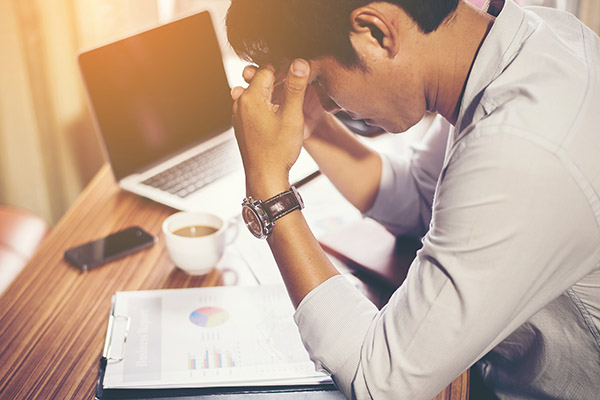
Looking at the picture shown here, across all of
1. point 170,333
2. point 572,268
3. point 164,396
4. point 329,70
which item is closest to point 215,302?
point 170,333

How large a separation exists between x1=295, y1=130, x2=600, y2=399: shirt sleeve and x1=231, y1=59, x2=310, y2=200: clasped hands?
223mm

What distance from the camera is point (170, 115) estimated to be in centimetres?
134

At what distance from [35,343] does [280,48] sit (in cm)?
53

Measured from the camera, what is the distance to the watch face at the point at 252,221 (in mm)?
818

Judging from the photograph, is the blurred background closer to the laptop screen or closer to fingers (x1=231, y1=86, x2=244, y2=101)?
the laptop screen

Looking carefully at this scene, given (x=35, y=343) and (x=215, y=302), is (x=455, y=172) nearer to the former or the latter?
(x=215, y=302)

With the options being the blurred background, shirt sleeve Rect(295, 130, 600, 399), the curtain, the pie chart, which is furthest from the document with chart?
the curtain

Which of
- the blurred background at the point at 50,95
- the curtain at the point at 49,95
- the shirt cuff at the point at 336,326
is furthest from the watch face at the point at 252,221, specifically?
the curtain at the point at 49,95

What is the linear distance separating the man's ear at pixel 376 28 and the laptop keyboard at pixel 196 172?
1.91ft

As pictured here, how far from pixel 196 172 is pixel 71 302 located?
1.43ft

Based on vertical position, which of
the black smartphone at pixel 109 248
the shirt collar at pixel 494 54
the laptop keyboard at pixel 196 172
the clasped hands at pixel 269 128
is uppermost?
the shirt collar at pixel 494 54

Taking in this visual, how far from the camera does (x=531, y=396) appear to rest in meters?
0.87

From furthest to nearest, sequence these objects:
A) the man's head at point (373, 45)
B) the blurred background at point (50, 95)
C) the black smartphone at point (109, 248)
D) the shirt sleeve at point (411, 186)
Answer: the blurred background at point (50, 95) < the shirt sleeve at point (411, 186) < the black smartphone at point (109, 248) < the man's head at point (373, 45)

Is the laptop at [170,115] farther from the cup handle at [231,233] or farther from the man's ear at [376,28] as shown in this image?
the man's ear at [376,28]
